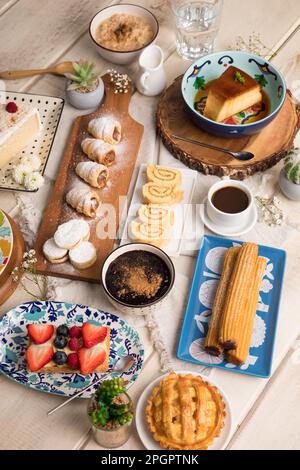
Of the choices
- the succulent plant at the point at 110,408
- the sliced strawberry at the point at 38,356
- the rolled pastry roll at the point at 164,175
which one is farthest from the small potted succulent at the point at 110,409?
the rolled pastry roll at the point at 164,175

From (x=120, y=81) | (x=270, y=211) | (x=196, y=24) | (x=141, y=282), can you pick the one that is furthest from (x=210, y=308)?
(x=196, y=24)

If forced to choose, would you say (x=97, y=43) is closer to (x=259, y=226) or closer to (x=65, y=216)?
(x=65, y=216)

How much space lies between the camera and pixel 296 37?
103 inches

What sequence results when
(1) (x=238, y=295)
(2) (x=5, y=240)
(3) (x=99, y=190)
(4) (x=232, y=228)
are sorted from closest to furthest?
1. (1) (x=238, y=295)
2. (2) (x=5, y=240)
3. (4) (x=232, y=228)
4. (3) (x=99, y=190)

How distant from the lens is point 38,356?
1.76 metres

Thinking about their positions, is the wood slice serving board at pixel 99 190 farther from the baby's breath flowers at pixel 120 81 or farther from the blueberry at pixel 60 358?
the blueberry at pixel 60 358

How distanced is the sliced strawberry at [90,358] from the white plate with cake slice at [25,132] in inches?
26.8

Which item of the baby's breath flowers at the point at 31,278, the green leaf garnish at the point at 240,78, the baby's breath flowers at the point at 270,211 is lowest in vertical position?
the baby's breath flowers at the point at 31,278

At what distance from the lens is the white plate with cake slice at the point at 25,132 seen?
225cm

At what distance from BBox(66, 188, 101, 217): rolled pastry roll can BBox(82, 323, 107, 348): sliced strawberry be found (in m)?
0.47

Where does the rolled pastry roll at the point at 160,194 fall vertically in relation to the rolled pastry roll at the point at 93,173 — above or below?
above

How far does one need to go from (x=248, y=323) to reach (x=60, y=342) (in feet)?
1.81

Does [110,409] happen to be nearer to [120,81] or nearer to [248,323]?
[248,323]

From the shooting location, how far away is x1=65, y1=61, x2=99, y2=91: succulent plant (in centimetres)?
233
